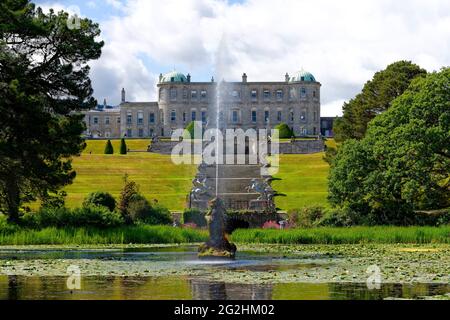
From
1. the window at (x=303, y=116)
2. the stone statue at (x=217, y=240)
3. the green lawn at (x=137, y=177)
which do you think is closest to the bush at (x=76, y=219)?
the stone statue at (x=217, y=240)

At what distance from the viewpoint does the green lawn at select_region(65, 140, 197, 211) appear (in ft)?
187

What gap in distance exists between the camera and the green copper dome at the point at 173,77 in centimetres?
13338

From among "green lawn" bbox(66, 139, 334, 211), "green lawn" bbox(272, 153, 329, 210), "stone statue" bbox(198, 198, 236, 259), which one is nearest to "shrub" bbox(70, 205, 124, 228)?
"stone statue" bbox(198, 198, 236, 259)

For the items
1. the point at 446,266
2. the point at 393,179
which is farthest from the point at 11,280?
the point at 393,179

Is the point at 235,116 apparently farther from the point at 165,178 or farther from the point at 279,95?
the point at 165,178

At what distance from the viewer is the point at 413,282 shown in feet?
56.0

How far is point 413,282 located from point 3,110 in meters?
16.5

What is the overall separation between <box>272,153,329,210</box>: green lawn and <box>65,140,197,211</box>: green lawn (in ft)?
20.0

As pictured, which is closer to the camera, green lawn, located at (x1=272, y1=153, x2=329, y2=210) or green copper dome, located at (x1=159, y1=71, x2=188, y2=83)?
green lawn, located at (x1=272, y1=153, x2=329, y2=210)

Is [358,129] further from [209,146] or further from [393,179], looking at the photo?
[209,146]

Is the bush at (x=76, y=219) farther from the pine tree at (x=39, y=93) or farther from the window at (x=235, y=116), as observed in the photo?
the window at (x=235, y=116)

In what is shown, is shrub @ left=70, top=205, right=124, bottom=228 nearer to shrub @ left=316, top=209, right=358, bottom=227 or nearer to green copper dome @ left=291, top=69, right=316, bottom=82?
shrub @ left=316, top=209, right=358, bottom=227

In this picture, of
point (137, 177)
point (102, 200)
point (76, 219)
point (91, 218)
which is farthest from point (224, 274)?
point (137, 177)

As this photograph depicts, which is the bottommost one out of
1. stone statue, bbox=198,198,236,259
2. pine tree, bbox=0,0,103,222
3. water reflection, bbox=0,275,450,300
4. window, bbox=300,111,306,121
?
water reflection, bbox=0,275,450,300
